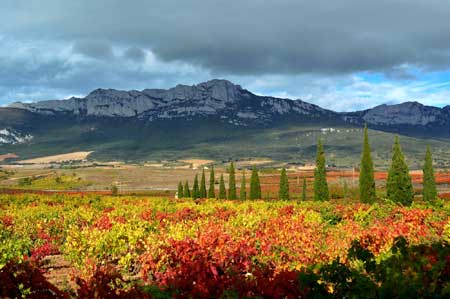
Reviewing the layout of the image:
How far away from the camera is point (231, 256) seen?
9.59 meters

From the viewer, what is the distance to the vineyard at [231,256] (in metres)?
6.53

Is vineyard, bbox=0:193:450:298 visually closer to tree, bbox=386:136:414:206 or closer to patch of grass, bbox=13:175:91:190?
tree, bbox=386:136:414:206

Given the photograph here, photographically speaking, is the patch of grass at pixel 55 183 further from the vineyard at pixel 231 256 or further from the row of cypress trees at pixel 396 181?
the vineyard at pixel 231 256

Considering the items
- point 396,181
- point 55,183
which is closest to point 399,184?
point 396,181

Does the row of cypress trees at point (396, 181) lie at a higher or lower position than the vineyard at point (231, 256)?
lower

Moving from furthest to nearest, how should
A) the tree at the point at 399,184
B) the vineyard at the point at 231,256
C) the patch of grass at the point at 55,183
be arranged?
the patch of grass at the point at 55,183 < the tree at the point at 399,184 < the vineyard at the point at 231,256

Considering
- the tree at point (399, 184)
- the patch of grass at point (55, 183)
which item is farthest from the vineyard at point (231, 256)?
the patch of grass at point (55, 183)

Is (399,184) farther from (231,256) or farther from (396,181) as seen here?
(231,256)

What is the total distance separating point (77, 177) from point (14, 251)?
154408mm

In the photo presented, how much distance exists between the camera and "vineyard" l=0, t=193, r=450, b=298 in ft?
21.4

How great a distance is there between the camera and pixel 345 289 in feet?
22.8

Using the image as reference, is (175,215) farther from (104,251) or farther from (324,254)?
(324,254)

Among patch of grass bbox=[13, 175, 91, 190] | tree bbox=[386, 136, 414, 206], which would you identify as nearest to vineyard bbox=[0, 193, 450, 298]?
tree bbox=[386, 136, 414, 206]

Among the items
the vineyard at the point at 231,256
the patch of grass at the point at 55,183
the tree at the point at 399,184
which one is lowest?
the patch of grass at the point at 55,183
